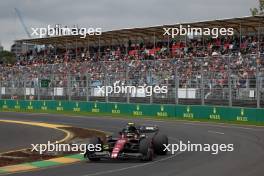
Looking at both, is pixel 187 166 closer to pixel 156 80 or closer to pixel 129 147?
pixel 129 147

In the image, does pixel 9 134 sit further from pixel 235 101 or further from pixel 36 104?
pixel 36 104

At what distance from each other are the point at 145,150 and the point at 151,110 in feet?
69.9

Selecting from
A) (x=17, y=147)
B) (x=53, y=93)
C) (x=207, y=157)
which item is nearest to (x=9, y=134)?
(x=17, y=147)

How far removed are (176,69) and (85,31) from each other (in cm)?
1649

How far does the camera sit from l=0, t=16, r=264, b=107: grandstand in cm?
3078

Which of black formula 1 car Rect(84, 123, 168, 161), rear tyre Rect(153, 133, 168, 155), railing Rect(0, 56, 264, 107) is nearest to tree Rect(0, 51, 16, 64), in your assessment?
railing Rect(0, 56, 264, 107)

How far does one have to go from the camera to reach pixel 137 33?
46.4m

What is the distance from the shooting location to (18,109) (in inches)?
1881

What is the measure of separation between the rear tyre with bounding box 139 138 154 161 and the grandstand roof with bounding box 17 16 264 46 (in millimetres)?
22963

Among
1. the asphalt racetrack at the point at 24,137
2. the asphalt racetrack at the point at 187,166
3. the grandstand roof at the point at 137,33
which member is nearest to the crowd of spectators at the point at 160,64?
the grandstand roof at the point at 137,33

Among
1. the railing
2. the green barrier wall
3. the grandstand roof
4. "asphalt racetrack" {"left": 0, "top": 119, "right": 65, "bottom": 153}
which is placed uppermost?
the grandstand roof

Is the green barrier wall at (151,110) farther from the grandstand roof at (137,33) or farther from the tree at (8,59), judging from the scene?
the tree at (8,59)

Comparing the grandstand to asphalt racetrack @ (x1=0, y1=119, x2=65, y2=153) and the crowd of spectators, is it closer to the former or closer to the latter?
the crowd of spectators

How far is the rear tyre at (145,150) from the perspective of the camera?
563 inches
